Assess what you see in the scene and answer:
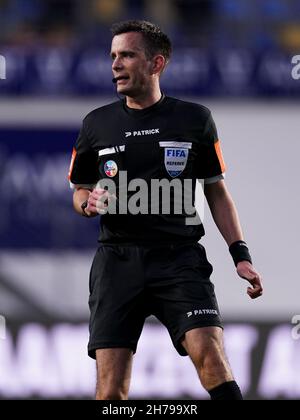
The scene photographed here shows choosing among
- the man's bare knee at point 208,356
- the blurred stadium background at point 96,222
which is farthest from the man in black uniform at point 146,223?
the blurred stadium background at point 96,222

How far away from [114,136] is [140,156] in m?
0.19

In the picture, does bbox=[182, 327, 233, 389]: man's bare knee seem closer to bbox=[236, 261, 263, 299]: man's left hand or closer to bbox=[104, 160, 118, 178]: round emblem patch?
bbox=[236, 261, 263, 299]: man's left hand

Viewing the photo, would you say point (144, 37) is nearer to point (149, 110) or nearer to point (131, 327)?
point (149, 110)

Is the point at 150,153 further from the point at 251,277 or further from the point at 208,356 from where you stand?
the point at 208,356

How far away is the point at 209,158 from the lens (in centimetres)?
554

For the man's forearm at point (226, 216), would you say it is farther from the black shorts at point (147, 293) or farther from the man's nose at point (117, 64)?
the man's nose at point (117, 64)

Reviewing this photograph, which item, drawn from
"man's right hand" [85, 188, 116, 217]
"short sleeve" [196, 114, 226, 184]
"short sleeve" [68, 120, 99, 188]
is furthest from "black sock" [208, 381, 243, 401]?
"short sleeve" [68, 120, 99, 188]

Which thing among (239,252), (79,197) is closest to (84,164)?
(79,197)

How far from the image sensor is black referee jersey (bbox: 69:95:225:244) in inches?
212

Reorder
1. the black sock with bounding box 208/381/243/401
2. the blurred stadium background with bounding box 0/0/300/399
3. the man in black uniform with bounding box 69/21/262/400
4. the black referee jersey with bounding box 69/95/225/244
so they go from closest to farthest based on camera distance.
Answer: the black sock with bounding box 208/381/243/401, the man in black uniform with bounding box 69/21/262/400, the black referee jersey with bounding box 69/95/225/244, the blurred stadium background with bounding box 0/0/300/399

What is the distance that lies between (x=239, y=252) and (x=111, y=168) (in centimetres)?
82

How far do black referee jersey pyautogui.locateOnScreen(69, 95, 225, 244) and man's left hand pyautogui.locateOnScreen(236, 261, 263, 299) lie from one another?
29 centimetres

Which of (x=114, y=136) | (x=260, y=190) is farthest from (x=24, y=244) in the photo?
(x=114, y=136)

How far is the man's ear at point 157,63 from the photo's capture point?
220 inches
